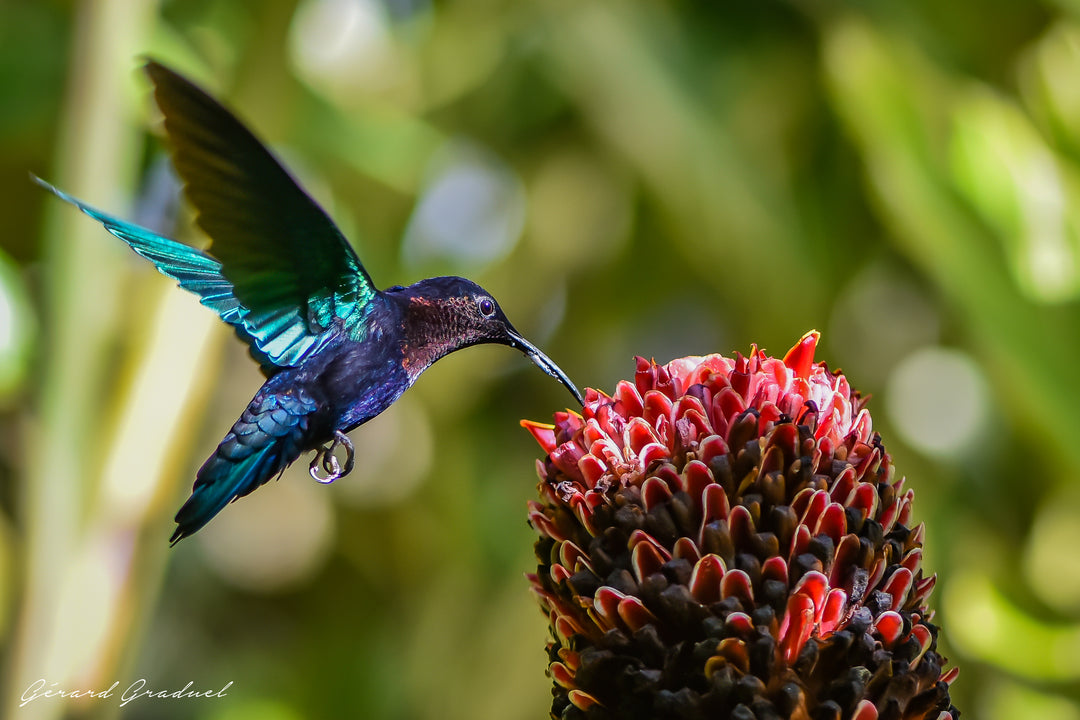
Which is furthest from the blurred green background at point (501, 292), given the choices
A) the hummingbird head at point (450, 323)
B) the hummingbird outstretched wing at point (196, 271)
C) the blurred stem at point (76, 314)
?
the hummingbird head at point (450, 323)

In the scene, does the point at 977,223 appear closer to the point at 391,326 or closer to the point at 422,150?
the point at 391,326

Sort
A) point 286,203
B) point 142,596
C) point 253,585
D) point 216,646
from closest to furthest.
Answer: point 286,203 < point 142,596 < point 253,585 < point 216,646

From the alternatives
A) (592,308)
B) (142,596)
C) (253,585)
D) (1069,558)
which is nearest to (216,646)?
(253,585)

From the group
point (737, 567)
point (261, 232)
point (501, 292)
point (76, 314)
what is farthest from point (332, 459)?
point (501, 292)

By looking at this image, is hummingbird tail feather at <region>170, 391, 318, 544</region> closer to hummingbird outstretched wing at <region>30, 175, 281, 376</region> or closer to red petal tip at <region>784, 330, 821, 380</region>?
hummingbird outstretched wing at <region>30, 175, 281, 376</region>

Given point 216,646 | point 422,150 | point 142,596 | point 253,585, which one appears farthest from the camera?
point 216,646

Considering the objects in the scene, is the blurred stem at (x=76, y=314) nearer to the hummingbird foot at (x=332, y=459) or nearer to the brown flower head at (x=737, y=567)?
the hummingbird foot at (x=332, y=459)

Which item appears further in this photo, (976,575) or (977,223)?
(976,575)
